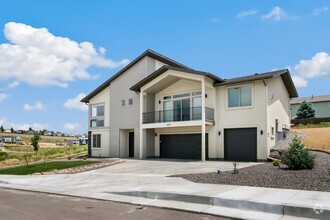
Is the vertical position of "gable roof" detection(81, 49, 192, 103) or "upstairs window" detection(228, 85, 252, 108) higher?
"gable roof" detection(81, 49, 192, 103)

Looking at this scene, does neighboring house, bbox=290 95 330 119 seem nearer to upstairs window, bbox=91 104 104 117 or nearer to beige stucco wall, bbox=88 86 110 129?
beige stucco wall, bbox=88 86 110 129

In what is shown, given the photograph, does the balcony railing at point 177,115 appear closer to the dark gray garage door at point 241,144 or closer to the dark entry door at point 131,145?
the dark gray garage door at point 241,144

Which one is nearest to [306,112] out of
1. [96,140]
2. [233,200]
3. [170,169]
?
[96,140]

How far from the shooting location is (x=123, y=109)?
96.4 feet

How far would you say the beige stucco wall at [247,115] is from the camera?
21359 mm

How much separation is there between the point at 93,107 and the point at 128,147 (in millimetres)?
6260

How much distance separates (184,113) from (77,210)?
17478 mm

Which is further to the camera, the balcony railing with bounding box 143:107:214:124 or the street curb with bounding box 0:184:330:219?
the balcony railing with bounding box 143:107:214:124

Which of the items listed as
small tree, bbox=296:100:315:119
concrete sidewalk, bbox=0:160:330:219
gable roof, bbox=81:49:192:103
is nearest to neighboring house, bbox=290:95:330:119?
small tree, bbox=296:100:315:119

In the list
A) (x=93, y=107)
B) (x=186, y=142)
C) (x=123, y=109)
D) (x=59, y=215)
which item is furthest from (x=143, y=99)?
(x=59, y=215)

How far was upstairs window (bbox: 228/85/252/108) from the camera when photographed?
2228 cm

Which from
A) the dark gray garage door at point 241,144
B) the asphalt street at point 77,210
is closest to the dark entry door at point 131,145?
the dark gray garage door at point 241,144

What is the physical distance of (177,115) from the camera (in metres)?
26.0

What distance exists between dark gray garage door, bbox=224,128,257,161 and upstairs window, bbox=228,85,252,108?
1854 mm
